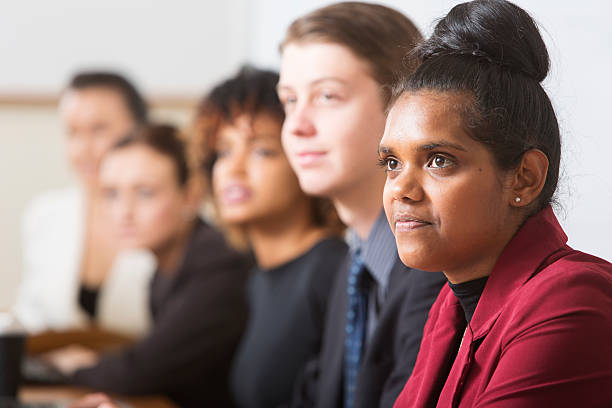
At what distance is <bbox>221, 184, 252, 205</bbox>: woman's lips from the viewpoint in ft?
4.06

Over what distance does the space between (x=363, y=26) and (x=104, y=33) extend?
248 cm

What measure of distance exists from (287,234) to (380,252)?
1.49ft

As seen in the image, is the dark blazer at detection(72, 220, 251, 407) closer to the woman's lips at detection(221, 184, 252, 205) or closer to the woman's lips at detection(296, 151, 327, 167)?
the woman's lips at detection(221, 184, 252, 205)

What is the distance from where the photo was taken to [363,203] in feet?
2.81

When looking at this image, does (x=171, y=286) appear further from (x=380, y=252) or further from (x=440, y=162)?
(x=440, y=162)

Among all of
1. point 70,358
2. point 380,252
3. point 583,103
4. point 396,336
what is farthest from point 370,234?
point 70,358

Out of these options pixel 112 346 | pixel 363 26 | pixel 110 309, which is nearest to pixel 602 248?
pixel 363 26

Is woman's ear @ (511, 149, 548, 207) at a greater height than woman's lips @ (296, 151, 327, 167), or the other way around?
woman's ear @ (511, 149, 548, 207)

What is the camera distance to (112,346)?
5.68 feet

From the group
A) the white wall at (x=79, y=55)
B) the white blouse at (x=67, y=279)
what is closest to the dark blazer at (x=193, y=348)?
the white blouse at (x=67, y=279)

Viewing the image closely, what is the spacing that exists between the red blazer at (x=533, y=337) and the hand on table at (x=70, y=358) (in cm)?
112

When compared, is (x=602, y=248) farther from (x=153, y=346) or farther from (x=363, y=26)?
(x=153, y=346)

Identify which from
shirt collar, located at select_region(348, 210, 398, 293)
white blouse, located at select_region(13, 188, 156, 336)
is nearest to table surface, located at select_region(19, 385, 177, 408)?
white blouse, located at select_region(13, 188, 156, 336)

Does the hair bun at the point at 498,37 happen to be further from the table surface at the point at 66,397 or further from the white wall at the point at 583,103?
the table surface at the point at 66,397
